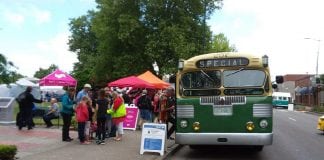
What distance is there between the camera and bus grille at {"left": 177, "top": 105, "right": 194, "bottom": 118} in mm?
14500

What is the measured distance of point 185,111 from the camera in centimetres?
1455

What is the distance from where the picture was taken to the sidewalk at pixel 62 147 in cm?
1378

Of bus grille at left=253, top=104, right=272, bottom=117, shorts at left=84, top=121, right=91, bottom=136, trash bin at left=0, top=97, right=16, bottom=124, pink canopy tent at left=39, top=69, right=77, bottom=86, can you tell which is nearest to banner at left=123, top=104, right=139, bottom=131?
trash bin at left=0, top=97, right=16, bottom=124

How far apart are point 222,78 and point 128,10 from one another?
39600 mm

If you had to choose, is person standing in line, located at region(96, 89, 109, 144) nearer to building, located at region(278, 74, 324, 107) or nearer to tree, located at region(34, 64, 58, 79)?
building, located at region(278, 74, 324, 107)

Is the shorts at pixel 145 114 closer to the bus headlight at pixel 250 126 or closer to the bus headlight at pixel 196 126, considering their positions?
the bus headlight at pixel 196 126

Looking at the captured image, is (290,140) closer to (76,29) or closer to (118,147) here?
(118,147)

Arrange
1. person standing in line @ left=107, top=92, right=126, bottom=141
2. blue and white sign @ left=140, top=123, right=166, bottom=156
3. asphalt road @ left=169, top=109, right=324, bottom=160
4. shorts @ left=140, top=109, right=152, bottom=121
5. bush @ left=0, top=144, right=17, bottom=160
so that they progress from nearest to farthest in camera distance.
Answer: bush @ left=0, top=144, right=17, bottom=160 → blue and white sign @ left=140, top=123, right=166, bottom=156 → asphalt road @ left=169, top=109, right=324, bottom=160 → person standing in line @ left=107, top=92, right=126, bottom=141 → shorts @ left=140, top=109, right=152, bottom=121

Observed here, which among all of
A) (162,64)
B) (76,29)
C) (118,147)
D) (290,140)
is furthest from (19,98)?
(76,29)

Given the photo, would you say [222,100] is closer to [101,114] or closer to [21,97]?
[101,114]

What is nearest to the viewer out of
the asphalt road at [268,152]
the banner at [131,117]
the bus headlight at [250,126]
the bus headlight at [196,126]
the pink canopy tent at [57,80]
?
the bus headlight at [250,126]

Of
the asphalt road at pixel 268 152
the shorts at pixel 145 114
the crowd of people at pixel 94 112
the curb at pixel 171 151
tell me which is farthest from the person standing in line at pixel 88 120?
the shorts at pixel 145 114

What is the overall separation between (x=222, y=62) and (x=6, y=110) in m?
11.5

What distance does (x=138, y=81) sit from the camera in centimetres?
2591
